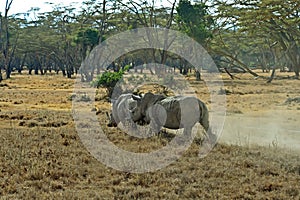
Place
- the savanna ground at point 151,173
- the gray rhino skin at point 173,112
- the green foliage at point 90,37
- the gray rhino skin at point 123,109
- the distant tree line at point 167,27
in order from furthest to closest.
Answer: the green foliage at point 90,37 < the distant tree line at point 167,27 < the gray rhino skin at point 123,109 < the gray rhino skin at point 173,112 < the savanna ground at point 151,173

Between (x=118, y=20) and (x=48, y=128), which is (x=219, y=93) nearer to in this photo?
(x=48, y=128)

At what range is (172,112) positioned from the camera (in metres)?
8.62

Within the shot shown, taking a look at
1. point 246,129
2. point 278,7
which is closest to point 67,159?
point 246,129

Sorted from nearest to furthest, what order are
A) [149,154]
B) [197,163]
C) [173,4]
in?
[197,163] < [149,154] < [173,4]

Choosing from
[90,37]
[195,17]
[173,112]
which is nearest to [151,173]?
[173,112]

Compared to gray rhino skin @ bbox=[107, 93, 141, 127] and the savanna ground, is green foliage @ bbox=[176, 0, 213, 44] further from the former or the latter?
gray rhino skin @ bbox=[107, 93, 141, 127]

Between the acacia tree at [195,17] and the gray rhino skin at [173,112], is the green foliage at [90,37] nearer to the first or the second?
the acacia tree at [195,17]

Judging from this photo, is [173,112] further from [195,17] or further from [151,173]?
[195,17]

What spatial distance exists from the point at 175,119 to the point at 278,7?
10.7 metres

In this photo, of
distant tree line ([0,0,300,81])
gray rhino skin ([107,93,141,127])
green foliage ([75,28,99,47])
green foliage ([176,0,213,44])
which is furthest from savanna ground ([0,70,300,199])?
green foliage ([75,28,99,47])

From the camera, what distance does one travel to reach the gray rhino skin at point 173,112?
8.42 metres

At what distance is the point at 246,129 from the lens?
10.4 meters

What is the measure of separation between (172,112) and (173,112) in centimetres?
2

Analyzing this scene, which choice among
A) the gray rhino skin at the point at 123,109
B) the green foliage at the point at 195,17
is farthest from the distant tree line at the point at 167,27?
the gray rhino skin at the point at 123,109
